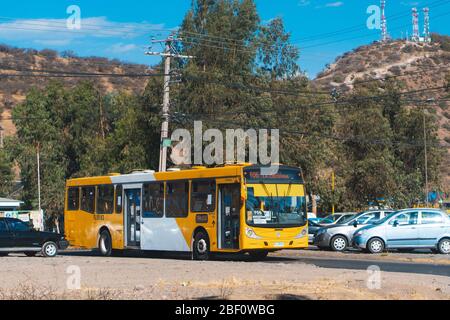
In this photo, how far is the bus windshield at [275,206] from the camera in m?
24.2

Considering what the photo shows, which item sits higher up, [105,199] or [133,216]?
[105,199]

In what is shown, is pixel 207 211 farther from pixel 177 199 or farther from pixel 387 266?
pixel 387 266

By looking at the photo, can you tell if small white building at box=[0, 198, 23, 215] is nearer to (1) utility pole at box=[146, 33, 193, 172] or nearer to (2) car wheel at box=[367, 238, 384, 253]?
(1) utility pole at box=[146, 33, 193, 172]

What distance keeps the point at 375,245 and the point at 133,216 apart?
8.97 meters

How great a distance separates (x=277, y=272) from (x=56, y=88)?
50.4 metres

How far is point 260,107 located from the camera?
4853 centimetres

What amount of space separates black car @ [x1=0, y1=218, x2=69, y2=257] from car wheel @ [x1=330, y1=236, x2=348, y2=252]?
34.9 feet
